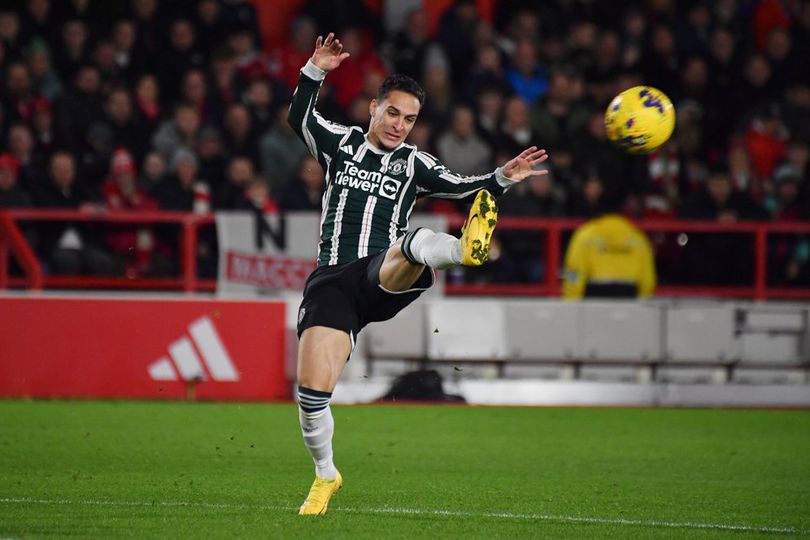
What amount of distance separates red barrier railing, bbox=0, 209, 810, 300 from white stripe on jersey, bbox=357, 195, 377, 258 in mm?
6038

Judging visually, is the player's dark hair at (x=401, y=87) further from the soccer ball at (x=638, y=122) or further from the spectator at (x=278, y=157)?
the spectator at (x=278, y=157)

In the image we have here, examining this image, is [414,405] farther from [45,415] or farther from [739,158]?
[739,158]

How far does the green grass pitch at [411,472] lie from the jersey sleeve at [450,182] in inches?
65.3

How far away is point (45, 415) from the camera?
11.4 metres

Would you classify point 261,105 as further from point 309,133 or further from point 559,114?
point 309,133

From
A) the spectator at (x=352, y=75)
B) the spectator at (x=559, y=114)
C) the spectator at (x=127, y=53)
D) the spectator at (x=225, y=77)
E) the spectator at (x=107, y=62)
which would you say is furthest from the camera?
the spectator at (x=352, y=75)

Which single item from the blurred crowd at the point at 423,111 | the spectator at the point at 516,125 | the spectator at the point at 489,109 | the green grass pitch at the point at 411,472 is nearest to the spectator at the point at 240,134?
the blurred crowd at the point at 423,111

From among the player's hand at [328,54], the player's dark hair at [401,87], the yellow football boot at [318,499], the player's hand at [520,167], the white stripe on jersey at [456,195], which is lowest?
the yellow football boot at [318,499]

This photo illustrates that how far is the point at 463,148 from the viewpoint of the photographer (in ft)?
50.1

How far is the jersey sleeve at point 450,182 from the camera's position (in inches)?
291

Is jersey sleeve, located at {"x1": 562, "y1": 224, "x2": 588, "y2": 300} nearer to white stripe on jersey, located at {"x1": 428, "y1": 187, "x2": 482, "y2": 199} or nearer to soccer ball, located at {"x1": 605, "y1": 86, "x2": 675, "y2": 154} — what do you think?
soccer ball, located at {"x1": 605, "y1": 86, "x2": 675, "y2": 154}

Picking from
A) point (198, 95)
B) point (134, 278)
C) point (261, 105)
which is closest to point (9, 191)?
point (134, 278)

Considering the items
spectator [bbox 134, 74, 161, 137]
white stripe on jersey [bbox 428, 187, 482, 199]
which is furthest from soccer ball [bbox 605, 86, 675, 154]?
spectator [bbox 134, 74, 161, 137]

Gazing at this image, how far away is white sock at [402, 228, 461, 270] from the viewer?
672 cm
